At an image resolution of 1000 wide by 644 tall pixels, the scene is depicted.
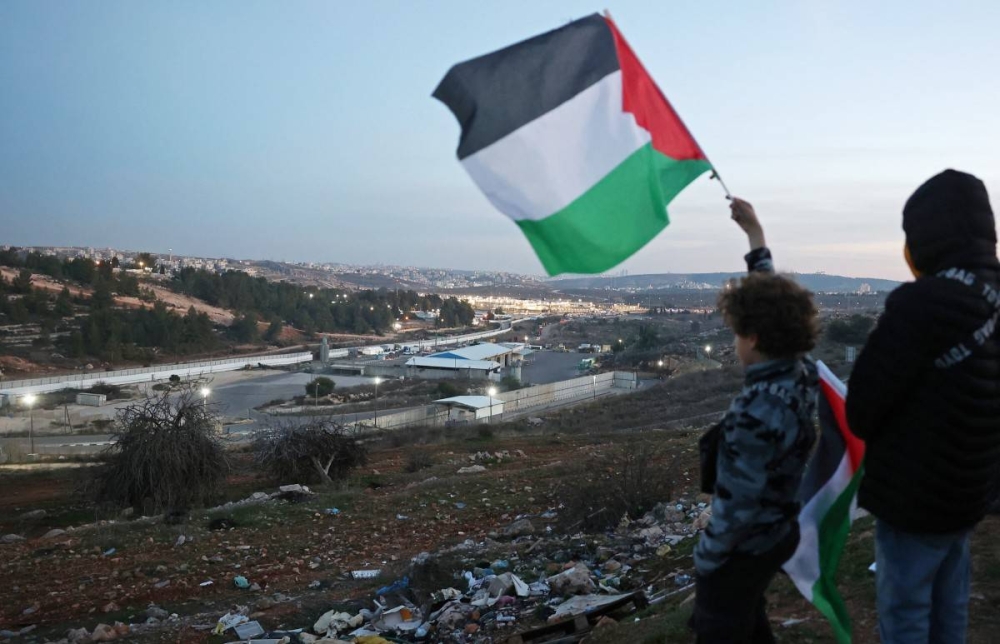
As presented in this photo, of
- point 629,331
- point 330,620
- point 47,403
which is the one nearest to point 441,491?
point 330,620

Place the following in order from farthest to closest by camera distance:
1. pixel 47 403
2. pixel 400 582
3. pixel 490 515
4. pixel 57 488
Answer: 1. pixel 47 403
2. pixel 57 488
3. pixel 490 515
4. pixel 400 582

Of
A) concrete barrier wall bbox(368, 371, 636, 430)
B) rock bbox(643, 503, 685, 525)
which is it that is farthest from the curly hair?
concrete barrier wall bbox(368, 371, 636, 430)

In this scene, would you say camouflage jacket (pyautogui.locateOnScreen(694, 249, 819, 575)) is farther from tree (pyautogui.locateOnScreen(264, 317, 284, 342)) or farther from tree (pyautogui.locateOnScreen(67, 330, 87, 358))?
tree (pyautogui.locateOnScreen(264, 317, 284, 342))

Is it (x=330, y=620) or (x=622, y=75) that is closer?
(x=622, y=75)

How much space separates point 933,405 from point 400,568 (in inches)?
306

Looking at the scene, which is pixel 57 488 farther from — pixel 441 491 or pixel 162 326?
pixel 162 326

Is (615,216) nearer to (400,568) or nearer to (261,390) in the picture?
(400,568)

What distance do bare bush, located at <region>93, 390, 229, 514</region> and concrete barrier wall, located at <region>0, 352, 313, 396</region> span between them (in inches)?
1451

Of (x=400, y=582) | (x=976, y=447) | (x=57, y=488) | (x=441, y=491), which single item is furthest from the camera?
(x=57, y=488)

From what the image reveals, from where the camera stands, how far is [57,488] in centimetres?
2045

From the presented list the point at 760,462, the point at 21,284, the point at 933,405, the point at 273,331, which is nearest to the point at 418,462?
the point at 760,462

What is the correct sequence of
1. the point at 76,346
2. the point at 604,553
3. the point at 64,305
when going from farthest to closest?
the point at 64,305, the point at 76,346, the point at 604,553

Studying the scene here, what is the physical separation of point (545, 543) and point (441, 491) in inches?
271

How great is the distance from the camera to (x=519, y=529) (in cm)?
1030
